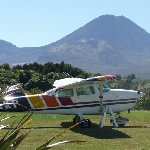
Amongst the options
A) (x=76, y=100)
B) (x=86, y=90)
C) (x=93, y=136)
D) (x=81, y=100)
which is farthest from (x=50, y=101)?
(x=93, y=136)

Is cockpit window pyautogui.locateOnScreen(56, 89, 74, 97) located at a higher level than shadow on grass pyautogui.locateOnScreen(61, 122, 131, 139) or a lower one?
higher

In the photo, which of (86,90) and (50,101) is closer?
(50,101)

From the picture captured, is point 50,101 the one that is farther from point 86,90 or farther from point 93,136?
point 93,136

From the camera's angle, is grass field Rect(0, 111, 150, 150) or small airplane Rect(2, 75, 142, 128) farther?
small airplane Rect(2, 75, 142, 128)

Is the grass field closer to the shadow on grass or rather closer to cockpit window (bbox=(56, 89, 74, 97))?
the shadow on grass

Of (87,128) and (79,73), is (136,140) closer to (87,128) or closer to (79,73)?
(87,128)

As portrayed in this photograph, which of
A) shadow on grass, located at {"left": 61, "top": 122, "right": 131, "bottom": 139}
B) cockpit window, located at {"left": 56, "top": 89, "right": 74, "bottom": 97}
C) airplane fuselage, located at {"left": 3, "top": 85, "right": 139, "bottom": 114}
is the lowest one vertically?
shadow on grass, located at {"left": 61, "top": 122, "right": 131, "bottom": 139}

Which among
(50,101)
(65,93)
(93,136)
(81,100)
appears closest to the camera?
(93,136)

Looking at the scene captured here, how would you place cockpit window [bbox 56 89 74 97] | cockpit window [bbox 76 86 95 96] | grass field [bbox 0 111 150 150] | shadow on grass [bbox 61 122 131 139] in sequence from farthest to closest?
cockpit window [bbox 76 86 95 96], cockpit window [bbox 56 89 74 97], shadow on grass [bbox 61 122 131 139], grass field [bbox 0 111 150 150]

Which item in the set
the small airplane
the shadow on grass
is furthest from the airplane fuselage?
the shadow on grass

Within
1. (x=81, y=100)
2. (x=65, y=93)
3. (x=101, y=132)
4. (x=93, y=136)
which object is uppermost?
(x=65, y=93)

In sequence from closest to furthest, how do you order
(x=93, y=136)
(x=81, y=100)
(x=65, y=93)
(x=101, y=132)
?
1. (x=93, y=136)
2. (x=101, y=132)
3. (x=65, y=93)
4. (x=81, y=100)

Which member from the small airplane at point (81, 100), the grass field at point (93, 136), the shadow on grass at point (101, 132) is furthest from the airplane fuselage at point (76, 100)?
the shadow on grass at point (101, 132)

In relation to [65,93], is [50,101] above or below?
below
